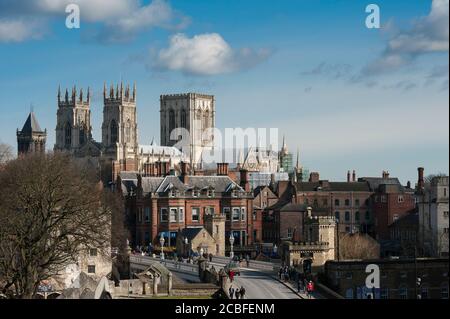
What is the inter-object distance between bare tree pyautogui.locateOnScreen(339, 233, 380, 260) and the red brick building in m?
10.1

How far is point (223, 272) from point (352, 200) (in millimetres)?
53898

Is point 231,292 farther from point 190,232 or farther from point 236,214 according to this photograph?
point 236,214

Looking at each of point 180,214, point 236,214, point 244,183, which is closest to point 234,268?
point 180,214

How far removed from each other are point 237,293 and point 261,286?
770 centimetres

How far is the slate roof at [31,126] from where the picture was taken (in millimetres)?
173625

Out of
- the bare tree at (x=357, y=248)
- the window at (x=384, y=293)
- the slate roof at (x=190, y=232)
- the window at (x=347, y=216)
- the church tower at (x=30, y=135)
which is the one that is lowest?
the window at (x=384, y=293)

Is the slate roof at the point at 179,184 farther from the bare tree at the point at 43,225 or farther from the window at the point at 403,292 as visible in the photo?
the window at the point at 403,292

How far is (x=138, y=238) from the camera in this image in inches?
3516

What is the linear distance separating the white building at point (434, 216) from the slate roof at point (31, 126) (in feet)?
323

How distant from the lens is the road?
51750 mm

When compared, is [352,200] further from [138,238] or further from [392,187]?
[138,238]

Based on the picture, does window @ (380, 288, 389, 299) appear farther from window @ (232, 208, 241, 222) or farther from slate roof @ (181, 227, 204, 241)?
window @ (232, 208, 241, 222)

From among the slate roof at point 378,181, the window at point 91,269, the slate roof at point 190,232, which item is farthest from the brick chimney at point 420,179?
the window at point 91,269
